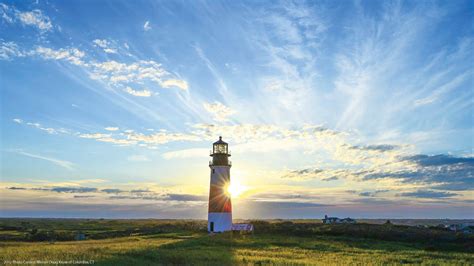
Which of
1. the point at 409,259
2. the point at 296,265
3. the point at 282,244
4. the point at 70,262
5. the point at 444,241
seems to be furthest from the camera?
the point at 444,241

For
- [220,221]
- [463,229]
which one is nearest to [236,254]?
[220,221]

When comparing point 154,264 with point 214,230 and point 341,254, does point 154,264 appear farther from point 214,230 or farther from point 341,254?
point 214,230

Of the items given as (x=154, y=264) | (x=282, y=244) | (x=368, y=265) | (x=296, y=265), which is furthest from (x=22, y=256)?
(x=282, y=244)

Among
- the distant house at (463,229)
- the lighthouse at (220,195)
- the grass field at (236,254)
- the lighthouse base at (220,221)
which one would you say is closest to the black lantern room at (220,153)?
the lighthouse at (220,195)

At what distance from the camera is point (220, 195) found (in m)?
54.3

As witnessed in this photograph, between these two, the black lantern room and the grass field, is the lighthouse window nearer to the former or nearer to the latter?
the black lantern room

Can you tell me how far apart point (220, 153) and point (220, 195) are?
555 centimetres

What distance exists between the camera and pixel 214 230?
53.9 metres

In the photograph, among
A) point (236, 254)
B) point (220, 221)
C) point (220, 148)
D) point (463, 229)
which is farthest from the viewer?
point (463, 229)

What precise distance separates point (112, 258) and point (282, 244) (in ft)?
70.4

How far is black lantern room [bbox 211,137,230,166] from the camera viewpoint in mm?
55219

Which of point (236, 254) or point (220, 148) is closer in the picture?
point (236, 254)

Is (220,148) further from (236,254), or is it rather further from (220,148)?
(236,254)

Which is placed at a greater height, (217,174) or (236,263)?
(217,174)
